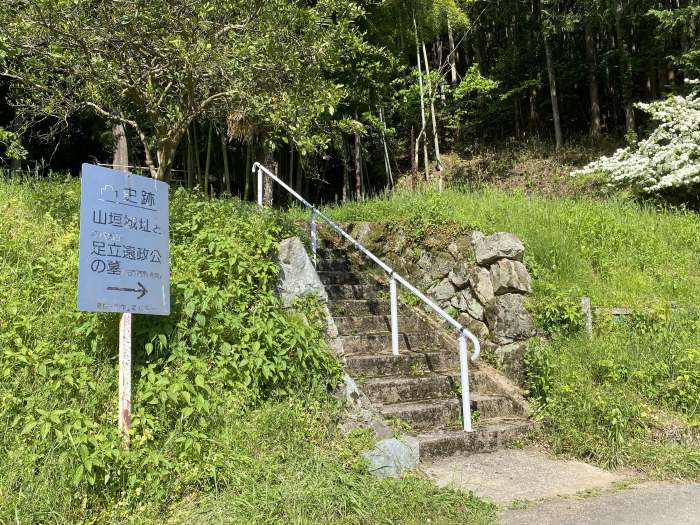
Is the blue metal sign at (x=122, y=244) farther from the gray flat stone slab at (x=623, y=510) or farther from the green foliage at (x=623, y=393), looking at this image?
the green foliage at (x=623, y=393)

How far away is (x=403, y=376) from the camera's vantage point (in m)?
5.80

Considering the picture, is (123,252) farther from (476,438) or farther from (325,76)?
A: (325,76)

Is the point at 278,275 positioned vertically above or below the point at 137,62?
below

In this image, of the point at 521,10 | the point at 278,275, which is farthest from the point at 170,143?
the point at 521,10

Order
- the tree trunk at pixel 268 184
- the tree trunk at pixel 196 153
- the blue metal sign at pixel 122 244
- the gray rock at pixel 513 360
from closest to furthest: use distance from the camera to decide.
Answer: the blue metal sign at pixel 122 244 < the gray rock at pixel 513 360 < the tree trunk at pixel 268 184 < the tree trunk at pixel 196 153

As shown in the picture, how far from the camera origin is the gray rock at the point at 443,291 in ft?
24.1

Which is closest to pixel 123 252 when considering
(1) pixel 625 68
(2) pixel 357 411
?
(2) pixel 357 411

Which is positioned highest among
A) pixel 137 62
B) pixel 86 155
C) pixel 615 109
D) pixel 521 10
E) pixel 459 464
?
pixel 521 10

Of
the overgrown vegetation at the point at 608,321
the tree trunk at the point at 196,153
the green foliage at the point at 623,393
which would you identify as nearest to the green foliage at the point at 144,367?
the green foliage at the point at 623,393

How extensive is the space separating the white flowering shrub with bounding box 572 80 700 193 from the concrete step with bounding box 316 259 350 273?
6246mm

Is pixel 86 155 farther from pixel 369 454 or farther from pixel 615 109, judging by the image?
pixel 615 109

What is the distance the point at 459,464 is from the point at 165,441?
241 cm

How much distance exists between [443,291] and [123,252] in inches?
177

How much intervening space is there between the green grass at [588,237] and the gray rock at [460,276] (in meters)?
0.58
